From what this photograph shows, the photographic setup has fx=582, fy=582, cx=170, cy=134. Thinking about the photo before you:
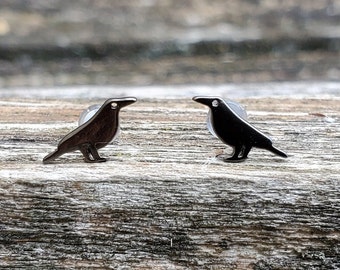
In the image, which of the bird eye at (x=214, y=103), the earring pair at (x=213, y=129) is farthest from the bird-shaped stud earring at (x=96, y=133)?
the bird eye at (x=214, y=103)

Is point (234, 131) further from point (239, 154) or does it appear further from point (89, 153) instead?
point (89, 153)

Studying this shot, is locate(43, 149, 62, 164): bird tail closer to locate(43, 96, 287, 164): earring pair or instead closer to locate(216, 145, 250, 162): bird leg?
locate(43, 96, 287, 164): earring pair

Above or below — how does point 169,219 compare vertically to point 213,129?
below

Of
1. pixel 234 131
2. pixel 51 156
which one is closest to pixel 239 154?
pixel 234 131

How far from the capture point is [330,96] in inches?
51.1

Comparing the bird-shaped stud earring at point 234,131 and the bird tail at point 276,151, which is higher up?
the bird-shaped stud earring at point 234,131

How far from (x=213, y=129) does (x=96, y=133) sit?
178mm

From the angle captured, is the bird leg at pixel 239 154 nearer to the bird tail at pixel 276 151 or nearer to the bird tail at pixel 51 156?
the bird tail at pixel 276 151

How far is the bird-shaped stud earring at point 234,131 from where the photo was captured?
870 mm

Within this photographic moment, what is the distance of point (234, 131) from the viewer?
0.88 metres

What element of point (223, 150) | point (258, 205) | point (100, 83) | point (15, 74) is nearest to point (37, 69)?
point (15, 74)

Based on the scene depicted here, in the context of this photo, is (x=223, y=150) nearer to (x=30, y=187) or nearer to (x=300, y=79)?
(x=30, y=187)

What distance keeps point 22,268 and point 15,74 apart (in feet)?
3.85

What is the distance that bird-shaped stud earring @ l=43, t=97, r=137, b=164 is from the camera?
86 cm
